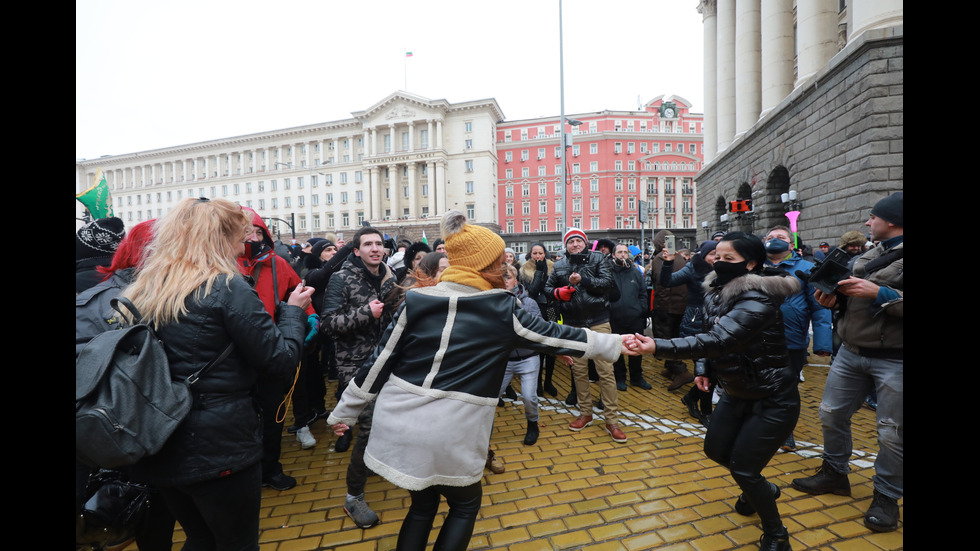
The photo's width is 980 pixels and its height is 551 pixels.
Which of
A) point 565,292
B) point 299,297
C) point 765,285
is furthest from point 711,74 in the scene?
point 299,297

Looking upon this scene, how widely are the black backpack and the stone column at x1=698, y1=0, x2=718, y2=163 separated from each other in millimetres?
26637

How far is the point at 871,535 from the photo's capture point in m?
2.97

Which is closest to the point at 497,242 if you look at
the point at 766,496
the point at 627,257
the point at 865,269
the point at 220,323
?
the point at 220,323

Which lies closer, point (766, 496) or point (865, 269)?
point (766, 496)

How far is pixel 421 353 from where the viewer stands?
2.12m

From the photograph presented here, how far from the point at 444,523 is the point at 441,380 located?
0.71 metres

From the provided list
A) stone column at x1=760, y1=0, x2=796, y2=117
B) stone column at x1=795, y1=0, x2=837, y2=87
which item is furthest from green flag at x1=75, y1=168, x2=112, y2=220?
stone column at x1=760, y1=0, x2=796, y2=117

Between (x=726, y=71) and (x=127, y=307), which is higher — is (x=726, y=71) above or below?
above

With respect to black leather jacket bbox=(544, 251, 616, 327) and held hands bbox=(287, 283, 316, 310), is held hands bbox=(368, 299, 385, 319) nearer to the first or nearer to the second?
held hands bbox=(287, 283, 316, 310)

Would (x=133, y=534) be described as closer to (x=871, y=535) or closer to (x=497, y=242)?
(x=497, y=242)

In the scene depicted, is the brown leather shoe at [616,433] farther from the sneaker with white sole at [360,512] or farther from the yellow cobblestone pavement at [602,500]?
the sneaker with white sole at [360,512]

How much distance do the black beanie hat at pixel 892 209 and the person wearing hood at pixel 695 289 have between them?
1.92 meters

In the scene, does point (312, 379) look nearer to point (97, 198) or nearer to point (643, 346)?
point (97, 198)
